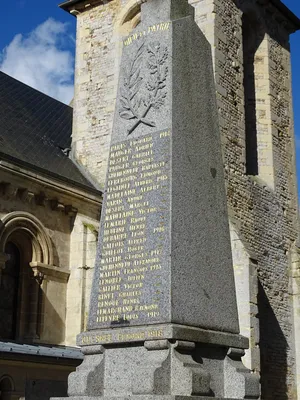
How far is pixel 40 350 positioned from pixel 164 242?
7.15 metres

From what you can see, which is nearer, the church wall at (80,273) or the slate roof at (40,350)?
the slate roof at (40,350)

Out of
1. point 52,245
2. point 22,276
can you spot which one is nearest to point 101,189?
point 52,245

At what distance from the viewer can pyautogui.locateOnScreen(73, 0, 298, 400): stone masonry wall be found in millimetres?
16609

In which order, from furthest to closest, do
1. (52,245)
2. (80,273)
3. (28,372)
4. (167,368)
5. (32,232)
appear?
(80,273) → (52,245) → (32,232) → (28,372) → (167,368)

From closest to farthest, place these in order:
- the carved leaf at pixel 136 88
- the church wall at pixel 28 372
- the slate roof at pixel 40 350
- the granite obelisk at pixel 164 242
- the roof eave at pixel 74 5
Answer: the granite obelisk at pixel 164 242
the carved leaf at pixel 136 88
the church wall at pixel 28 372
the slate roof at pixel 40 350
the roof eave at pixel 74 5

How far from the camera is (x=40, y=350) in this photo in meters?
13.0

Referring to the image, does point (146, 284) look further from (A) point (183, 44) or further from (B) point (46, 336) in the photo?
(B) point (46, 336)

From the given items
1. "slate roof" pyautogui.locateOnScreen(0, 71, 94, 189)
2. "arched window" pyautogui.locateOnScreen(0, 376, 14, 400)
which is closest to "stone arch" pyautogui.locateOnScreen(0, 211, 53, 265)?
"slate roof" pyautogui.locateOnScreen(0, 71, 94, 189)

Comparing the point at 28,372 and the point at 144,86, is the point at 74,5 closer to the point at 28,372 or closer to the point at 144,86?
the point at 28,372

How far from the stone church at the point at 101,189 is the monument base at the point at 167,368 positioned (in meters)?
4.39

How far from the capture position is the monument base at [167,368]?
6.07 metres

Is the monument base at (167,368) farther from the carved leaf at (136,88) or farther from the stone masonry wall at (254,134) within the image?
the stone masonry wall at (254,134)

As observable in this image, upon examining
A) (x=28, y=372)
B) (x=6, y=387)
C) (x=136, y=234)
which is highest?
(x=136, y=234)

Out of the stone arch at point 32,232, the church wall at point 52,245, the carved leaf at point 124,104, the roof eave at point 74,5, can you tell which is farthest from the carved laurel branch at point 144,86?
the roof eave at point 74,5
